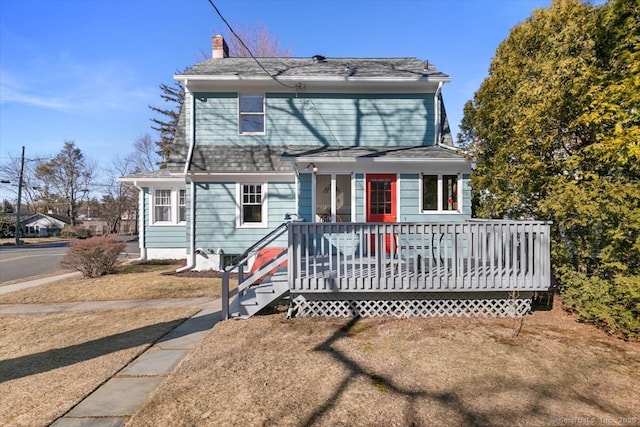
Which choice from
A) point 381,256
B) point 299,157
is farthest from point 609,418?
point 299,157

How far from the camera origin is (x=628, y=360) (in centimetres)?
398

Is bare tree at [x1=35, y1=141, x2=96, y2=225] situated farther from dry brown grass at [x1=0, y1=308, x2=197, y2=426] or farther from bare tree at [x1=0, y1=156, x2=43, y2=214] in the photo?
dry brown grass at [x1=0, y1=308, x2=197, y2=426]

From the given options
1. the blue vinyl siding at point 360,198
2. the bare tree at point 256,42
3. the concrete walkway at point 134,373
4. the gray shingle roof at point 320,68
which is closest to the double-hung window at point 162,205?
the gray shingle roof at point 320,68

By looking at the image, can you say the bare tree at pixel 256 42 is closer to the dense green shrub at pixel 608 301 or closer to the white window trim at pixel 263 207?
the white window trim at pixel 263 207

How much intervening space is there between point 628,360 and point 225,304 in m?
5.65

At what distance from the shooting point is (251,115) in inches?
419

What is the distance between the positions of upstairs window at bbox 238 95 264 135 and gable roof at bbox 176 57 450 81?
30.0 inches

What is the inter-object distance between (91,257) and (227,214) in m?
4.29

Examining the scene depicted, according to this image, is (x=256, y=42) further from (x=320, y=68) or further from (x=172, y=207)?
(x=172, y=207)

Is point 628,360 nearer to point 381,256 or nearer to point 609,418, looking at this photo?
point 609,418

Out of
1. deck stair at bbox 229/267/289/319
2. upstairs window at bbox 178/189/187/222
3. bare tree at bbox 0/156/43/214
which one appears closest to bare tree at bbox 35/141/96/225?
bare tree at bbox 0/156/43/214

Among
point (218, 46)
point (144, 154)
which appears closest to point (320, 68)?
point (218, 46)

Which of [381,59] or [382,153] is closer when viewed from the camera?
[382,153]

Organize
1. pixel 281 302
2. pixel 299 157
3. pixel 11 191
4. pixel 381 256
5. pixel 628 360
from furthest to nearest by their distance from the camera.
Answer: pixel 11 191
pixel 299 157
pixel 281 302
pixel 381 256
pixel 628 360
